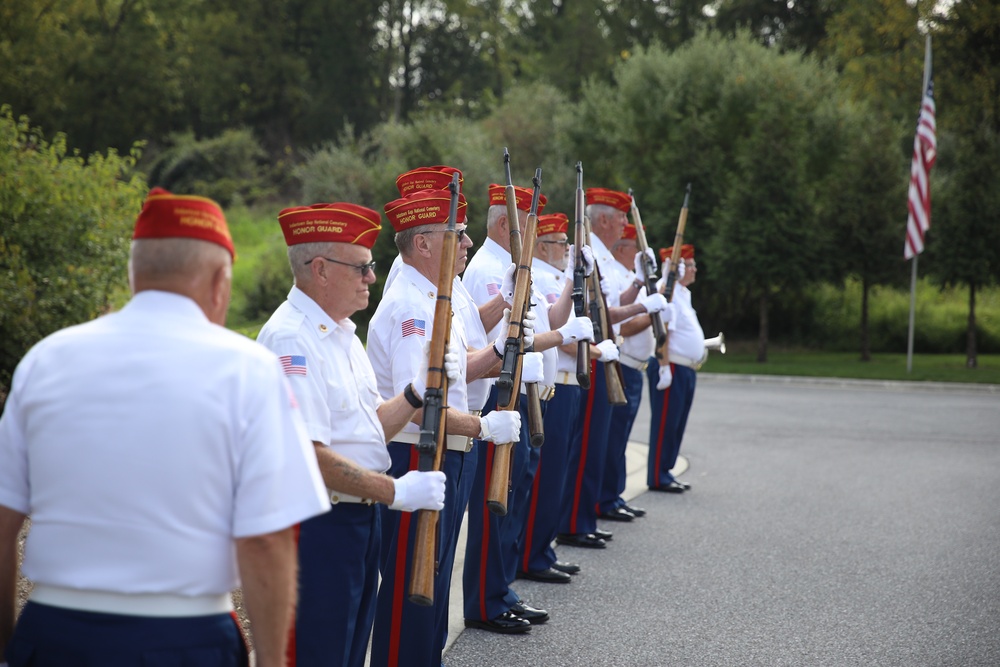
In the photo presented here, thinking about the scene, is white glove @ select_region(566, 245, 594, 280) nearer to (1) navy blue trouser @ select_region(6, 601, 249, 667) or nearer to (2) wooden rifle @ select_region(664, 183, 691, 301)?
(2) wooden rifle @ select_region(664, 183, 691, 301)

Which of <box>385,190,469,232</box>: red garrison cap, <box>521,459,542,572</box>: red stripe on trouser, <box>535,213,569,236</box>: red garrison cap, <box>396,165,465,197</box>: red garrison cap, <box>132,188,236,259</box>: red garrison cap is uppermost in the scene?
<box>396,165,465,197</box>: red garrison cap

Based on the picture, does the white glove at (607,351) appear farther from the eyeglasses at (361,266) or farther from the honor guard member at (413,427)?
the eyeglasses at (361,266)

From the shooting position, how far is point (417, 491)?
3293mm

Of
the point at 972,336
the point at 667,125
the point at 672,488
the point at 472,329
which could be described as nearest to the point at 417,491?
the point at 472,329

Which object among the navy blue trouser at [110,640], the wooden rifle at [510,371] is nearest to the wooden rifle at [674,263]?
the wooden rifle at [510,371]

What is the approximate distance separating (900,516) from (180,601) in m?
7.05

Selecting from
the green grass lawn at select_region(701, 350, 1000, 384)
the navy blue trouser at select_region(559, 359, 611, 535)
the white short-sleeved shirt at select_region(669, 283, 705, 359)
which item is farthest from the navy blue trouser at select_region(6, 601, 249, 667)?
the green grass lawn at select_region(701, 350, 1000, 384)

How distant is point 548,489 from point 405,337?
98.7 inches

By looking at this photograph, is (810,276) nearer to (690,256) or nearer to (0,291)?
(690,256)

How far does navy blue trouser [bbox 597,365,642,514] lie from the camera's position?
789 cm

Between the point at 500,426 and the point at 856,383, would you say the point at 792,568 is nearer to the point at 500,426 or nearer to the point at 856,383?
the point at 500,426

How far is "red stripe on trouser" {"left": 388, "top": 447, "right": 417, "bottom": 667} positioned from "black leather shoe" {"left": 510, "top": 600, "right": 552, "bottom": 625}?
133cm

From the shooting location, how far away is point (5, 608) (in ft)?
8.01

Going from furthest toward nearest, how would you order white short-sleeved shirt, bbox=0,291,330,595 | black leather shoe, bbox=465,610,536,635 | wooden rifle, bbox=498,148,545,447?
black leather shoe, bbox=465,610,536,635 < wooden rifle, bbox=498,148,545,447 < white short-sleeved shirt, bbox=0,291,330,595
